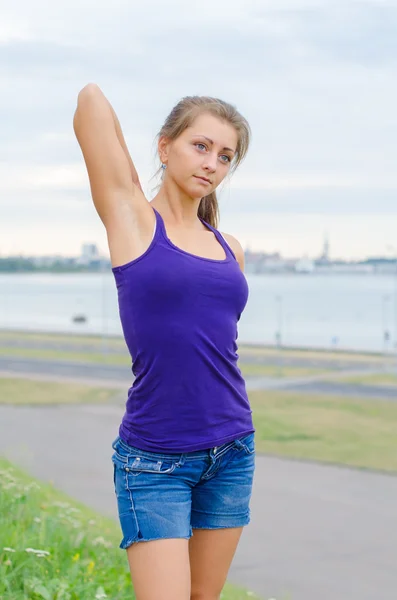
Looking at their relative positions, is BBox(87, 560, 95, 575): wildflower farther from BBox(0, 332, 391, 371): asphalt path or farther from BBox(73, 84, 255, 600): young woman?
BBox(0, 332, 391, 371): asphalt path

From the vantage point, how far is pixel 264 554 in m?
5.99

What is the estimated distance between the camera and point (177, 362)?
2260 millimetres

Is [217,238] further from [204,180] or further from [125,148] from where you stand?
[125,148]

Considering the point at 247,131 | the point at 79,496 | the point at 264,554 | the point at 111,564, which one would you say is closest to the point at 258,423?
the point at 79,496

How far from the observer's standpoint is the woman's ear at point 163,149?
2543 millimetres

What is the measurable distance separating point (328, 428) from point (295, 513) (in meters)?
5.35

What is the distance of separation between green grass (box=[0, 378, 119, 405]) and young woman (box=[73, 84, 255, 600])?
12.1 m

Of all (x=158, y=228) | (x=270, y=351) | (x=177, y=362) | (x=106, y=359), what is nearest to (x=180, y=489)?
(x=177, y=362)

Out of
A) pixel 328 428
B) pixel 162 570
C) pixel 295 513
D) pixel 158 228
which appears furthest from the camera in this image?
pixel 328 428

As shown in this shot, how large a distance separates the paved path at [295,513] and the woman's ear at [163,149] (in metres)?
3.42

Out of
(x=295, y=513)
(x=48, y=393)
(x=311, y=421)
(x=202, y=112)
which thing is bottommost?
(x=48, y=393)

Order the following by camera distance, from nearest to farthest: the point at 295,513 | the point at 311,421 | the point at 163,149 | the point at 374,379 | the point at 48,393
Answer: the point at 163,149 → the point at 295,513 → the point at 311,421 → the point at 48,393 → the point at 374,379

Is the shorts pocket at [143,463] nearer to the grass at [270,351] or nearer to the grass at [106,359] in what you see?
the grass at [106,359]

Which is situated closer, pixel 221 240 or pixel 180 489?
pixel 180 489
